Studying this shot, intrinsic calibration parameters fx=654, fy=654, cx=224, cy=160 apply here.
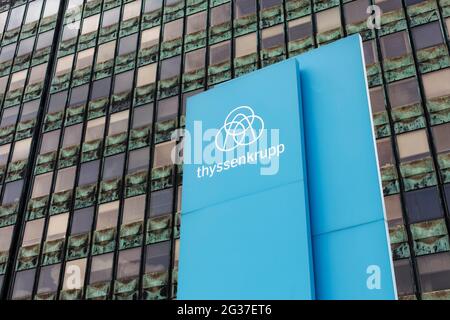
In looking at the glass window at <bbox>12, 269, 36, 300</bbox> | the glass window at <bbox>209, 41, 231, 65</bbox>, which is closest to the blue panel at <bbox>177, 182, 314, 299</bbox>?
the glass window at <bbox>12, 269, 36, 300</bbox>

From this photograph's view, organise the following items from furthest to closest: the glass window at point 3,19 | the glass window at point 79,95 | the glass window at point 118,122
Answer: the glass window at point 3,19 < the glass window at point 79,95 < the glass window at point 118,122

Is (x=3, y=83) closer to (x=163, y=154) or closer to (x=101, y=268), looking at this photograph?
(x=163, y=154)

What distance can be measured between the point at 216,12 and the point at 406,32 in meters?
13.7

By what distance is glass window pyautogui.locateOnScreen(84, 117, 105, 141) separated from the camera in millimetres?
44094

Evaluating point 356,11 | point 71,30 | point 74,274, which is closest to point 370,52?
point 356,11

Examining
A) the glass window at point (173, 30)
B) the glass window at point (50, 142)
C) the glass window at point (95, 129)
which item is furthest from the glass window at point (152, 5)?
the glass window at point (50, 142)

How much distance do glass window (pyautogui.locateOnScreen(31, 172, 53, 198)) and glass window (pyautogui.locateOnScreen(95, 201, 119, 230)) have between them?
523 cm

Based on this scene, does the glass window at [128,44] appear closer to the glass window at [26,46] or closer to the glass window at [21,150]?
the glass window at [26,46]

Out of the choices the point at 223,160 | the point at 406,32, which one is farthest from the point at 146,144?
the point at 223,160

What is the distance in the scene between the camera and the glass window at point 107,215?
3978 cm

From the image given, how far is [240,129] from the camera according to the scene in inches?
586

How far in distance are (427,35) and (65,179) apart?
24.3 meters

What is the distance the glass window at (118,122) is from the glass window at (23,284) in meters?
10.3

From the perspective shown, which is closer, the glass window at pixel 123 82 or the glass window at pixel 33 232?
the glass window at pixel 33 232
